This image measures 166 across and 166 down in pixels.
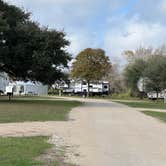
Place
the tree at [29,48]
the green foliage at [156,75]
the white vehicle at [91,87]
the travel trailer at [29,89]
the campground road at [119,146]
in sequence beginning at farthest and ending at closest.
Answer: the white vehicle at [91,87], the travel trailer at [29,89], the green foliage at [156,75], the tree at [29,48], the campground road at [119,146]

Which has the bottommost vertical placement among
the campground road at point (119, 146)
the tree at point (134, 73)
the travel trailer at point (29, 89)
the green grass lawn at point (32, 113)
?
the campground road at point (119, 146)

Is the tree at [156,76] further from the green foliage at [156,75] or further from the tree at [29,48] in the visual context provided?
the tree at [29,48]

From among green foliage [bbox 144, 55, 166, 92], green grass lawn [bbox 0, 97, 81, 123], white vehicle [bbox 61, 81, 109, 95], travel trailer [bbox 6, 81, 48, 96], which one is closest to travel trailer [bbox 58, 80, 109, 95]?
white vehicle [bbox 61, 81, 109, 95]

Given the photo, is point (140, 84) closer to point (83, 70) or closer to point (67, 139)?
point (83, 70)

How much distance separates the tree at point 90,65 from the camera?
99.1m

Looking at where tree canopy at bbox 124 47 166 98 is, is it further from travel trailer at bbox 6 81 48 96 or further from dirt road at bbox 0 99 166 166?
dirt road at bbox 0 99 166 166

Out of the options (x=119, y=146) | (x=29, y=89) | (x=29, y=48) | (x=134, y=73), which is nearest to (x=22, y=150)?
(x=119, y=146)

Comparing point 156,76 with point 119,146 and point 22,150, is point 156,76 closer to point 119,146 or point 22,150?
point 119,146

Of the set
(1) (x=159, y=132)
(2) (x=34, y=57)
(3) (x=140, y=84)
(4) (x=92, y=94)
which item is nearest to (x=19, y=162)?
(1) (x=159, y=132)

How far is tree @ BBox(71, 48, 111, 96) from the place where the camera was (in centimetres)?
9912

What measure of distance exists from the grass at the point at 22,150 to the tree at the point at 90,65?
82.4m

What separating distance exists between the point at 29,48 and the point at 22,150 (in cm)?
3265

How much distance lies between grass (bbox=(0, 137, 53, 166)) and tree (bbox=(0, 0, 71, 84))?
92.7 ft

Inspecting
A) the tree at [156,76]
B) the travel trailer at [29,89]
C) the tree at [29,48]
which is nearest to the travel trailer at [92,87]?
the travel trailer at [29,89]
